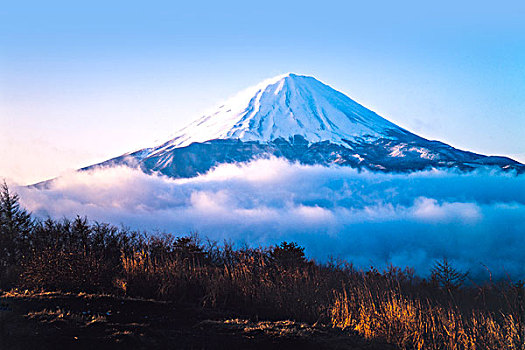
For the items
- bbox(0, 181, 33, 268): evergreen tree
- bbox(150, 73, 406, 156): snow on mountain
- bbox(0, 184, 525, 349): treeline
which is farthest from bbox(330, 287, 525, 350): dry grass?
bbox(150, 73, 406, 156): snow on mountain

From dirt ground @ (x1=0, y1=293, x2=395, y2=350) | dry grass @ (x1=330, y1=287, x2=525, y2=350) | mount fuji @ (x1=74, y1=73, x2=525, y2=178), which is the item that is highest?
mount fuji @ (x1=74, y1=73, x2=525, y2=178)

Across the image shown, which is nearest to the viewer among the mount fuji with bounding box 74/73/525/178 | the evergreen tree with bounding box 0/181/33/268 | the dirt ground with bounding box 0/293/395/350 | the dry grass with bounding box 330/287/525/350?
the dirt ground with bounding box 0/293/395/350

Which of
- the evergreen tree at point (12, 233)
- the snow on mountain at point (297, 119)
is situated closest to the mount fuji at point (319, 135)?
the snow on mountain at point (297, 119)

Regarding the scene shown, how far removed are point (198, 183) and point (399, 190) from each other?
248 feet

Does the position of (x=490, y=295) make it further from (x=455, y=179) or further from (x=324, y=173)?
(x=455, y=179)

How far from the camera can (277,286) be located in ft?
31.2

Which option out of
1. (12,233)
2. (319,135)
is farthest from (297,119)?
(12,233)

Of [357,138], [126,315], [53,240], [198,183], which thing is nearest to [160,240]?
[53,240]

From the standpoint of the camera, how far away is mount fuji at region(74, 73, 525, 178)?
12938cm

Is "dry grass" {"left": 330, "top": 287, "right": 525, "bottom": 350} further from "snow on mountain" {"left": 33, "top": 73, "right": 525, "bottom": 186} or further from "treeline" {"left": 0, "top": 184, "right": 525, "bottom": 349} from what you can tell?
"snow on mountain" {"left": 33, "top": 73, "right": 525, "bottom": 186}

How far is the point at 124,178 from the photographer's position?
15712 cm

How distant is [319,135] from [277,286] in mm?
122859

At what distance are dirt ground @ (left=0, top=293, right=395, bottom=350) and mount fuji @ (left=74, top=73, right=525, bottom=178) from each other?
123 metres

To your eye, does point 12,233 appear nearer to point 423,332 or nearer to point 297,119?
point 423,332
